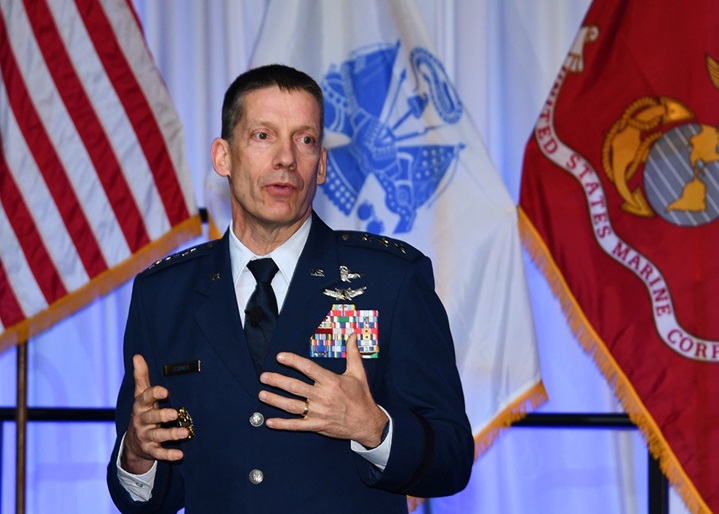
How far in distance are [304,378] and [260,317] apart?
13 centimetres

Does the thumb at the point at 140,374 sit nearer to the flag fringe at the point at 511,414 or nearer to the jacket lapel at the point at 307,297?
the jacket lapel at the point at 307,297

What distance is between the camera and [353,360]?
1456mm

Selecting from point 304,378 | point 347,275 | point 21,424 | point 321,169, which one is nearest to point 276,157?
point 321,169

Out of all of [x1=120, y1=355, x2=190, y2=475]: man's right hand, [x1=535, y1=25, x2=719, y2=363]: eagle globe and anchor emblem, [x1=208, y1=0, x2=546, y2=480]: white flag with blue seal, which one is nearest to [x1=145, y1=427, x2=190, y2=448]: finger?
[x1=120, y1=355, x2=190, y2=475]: man's right hand

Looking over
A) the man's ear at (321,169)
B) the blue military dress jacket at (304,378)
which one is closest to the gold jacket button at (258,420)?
the blue military dress jacket at (304,378)

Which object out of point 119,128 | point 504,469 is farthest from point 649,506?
point 119,128

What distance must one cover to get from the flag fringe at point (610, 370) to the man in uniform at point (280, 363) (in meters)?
1.45

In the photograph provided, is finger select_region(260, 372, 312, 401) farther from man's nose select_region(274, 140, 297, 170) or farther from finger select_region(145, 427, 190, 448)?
man's nose select_region(274, 140, 297, 170)

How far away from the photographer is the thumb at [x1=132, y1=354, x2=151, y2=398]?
A: 157 centimetres

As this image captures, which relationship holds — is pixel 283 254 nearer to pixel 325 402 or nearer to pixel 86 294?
pixel 325 402

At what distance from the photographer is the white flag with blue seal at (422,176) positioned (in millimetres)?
3119

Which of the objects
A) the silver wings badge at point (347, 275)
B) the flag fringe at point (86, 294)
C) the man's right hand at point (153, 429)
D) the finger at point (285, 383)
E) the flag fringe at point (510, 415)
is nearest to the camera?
the finger at point (285, 383)

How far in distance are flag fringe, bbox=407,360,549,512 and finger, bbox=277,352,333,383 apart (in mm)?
1814

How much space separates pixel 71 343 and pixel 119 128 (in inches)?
36.7
